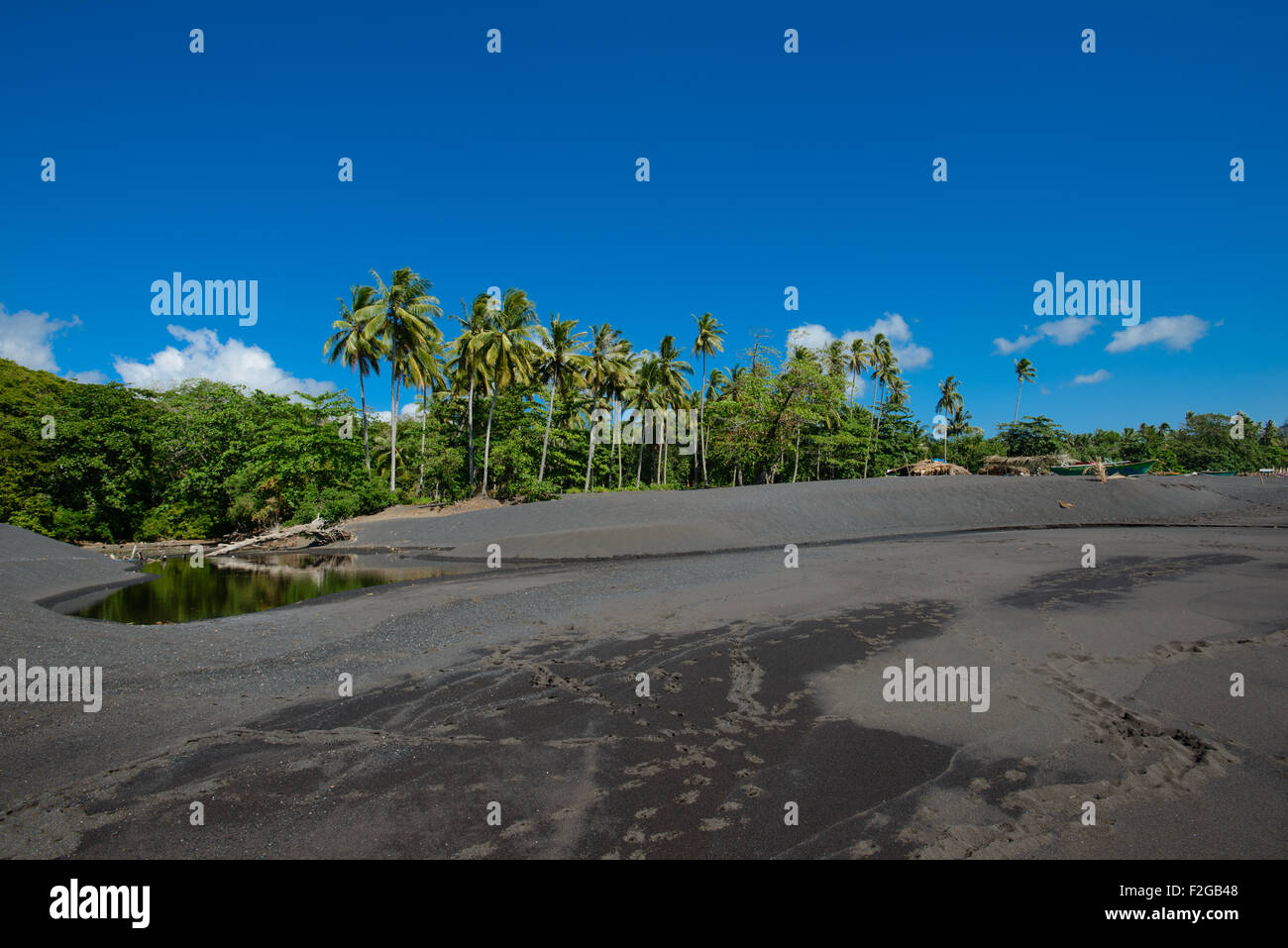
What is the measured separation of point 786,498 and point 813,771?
1034 inches

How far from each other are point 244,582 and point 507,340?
931 inches

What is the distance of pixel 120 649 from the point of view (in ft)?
30.0

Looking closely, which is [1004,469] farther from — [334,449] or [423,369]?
[334,449]

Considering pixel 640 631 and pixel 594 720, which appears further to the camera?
pixel 640 631

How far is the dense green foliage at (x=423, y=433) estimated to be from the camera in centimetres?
3350

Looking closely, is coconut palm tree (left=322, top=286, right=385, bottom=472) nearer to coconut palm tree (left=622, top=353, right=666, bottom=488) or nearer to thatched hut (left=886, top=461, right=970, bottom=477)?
coconut palm tree (left=622, top=353, right=666, bottom=488)

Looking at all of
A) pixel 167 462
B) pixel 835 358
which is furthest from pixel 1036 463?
pixel 167 462

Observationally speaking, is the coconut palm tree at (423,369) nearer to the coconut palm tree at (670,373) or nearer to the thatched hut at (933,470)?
the coconut palm tree at (670,373)

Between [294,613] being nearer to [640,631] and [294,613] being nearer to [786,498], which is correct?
[640,631]

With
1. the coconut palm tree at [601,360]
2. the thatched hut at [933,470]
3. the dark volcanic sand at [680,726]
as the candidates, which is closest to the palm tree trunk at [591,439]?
the coconut palm tree at [601,360]

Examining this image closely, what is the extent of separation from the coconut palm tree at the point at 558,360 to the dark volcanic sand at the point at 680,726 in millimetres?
31690

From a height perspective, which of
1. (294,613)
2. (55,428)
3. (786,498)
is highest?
(55,428)
